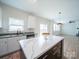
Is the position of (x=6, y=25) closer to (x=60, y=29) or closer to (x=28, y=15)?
(x=28, y=15)

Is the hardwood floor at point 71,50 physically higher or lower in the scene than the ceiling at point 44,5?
lower

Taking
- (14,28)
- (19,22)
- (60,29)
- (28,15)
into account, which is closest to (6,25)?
(14,28)

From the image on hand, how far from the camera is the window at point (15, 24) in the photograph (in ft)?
18.6

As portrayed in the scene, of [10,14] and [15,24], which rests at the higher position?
[10,14]

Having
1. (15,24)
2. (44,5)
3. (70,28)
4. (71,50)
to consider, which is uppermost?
(44,5)

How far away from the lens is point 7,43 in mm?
4125

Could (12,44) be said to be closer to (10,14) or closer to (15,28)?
(15,28)

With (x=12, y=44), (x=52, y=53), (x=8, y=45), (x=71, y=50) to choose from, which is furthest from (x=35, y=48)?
(x=12, y=44)

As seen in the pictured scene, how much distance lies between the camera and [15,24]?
6070 millimetres

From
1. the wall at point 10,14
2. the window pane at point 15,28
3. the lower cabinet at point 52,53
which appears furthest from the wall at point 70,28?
the lower cabinet at point 52,53

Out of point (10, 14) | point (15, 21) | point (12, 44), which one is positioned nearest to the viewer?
point (12, 44)

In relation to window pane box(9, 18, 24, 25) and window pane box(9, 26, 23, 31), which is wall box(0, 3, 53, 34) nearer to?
window pane box(9, 18, 24, 25)

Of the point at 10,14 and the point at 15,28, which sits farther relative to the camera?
the point at 15,28

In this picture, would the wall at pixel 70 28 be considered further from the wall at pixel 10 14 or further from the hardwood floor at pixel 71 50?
the wall at pixel 10 14
